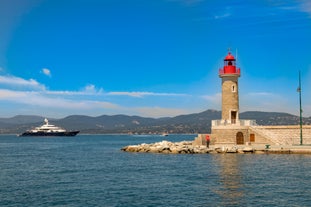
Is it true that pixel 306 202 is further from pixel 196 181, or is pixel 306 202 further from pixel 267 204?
pixel 196 181

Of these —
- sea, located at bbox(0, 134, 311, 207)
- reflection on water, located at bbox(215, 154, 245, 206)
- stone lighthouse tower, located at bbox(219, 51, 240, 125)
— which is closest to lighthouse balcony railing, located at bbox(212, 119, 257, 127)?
stone lighthouse tower, located at bbox(219, 51, 240, 125)

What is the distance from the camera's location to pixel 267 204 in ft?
72.3

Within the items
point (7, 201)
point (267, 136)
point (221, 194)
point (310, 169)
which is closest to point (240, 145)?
point (267, 136)

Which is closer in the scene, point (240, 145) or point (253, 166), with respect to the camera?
point (253, 166)

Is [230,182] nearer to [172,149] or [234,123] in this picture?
[234,123]

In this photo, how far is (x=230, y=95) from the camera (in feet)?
171

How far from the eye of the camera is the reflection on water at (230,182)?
23.3 m

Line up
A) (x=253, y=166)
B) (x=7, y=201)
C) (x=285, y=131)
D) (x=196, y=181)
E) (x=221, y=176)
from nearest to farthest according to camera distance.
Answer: (x=7, y=201), (x=196, y=181), (x=221, y=176), (x=253, y=166), (x=285, y=131)

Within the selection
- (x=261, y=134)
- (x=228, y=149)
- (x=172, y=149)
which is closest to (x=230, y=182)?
(x=228, y=149)

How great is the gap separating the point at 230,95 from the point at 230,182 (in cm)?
2455

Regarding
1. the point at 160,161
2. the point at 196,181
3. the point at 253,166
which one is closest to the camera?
the point at 196,181

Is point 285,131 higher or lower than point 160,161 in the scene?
higher

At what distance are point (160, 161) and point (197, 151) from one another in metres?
8.87

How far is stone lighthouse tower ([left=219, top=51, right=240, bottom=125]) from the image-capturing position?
5219cm
